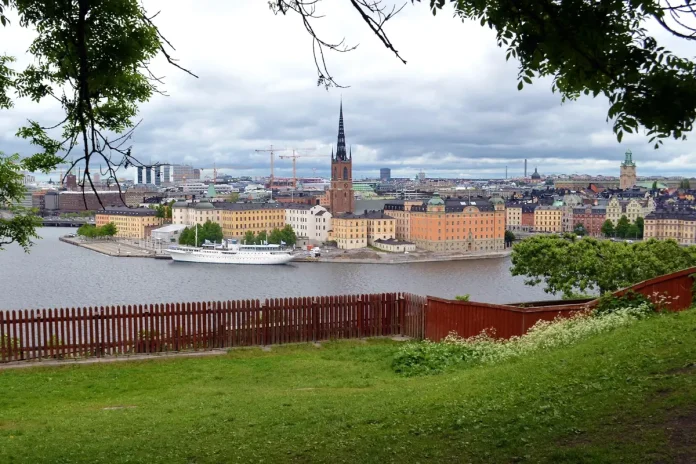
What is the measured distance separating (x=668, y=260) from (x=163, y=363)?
33.3 feet

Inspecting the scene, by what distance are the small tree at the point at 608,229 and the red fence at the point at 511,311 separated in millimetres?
48869

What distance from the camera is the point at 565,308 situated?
275 inches

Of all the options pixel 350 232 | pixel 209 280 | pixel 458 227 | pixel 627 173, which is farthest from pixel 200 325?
pixel 627 173

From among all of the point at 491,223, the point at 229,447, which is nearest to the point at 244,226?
the point at 491,223

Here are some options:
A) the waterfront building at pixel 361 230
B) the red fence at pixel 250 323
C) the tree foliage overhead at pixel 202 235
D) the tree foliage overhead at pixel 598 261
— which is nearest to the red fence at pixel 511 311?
the red fence at pixel 250 323

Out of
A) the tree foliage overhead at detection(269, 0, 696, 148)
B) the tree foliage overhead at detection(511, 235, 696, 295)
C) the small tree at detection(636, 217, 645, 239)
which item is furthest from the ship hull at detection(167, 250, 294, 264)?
the tree foliage overhead at detection(269, 0, 696, 148)

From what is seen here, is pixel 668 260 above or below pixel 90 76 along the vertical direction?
below

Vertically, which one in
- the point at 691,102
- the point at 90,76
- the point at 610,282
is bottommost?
the point at 610,282

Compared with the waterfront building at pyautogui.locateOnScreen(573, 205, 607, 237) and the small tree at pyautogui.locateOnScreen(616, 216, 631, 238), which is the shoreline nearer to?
the small tree at pyautogui.locateOnScreen(616, 216, 631, 238)

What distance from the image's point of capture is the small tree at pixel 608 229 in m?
53.2

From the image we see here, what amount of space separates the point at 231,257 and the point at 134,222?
853 inches

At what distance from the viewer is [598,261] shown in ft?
46.1

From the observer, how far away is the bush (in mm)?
5695

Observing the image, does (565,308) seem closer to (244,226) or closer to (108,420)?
(108,420)
